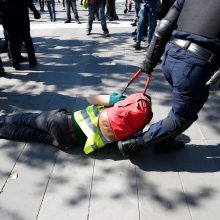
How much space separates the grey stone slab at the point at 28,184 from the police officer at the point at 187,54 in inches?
46.2

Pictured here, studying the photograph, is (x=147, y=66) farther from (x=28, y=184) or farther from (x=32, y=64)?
(x=32, y=64)

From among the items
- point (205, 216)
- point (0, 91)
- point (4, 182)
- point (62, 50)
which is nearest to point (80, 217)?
point (4, 182)

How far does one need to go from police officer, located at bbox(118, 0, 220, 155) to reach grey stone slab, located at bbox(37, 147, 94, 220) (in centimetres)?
82

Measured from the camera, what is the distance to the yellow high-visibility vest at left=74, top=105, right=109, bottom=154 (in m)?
2.91

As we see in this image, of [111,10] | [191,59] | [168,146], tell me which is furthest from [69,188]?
[111,10]

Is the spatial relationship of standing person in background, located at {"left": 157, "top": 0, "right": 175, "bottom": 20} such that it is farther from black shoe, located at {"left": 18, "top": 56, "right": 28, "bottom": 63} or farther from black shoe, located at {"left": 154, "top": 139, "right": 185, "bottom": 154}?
black shoe, located at {"left": 154, "top": 139, "right": 185, "bottom": 154}

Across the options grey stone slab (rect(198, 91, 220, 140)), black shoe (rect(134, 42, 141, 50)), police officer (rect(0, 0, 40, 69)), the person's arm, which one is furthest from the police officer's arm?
black shoe (rect(134, 42, 141, 50))

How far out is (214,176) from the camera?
282cm

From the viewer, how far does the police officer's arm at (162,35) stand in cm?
253

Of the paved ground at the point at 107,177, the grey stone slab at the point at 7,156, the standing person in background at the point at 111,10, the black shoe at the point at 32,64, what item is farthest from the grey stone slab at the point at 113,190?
the standing person in background at the point at 111,10

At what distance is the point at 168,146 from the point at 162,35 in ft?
3.85

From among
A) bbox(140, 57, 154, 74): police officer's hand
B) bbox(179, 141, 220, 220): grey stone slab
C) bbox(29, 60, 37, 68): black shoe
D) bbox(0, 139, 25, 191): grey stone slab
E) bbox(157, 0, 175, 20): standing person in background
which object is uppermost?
bbox(140, 57, 154, 74): police officer's hand

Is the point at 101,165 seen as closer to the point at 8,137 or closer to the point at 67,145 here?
the point at 67,145

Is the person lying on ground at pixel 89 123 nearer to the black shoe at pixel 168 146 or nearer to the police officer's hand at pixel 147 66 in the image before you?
the police officer's hand at pixel 147 66
